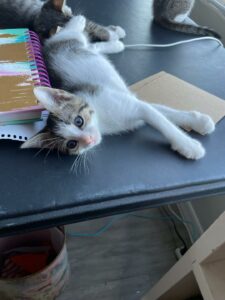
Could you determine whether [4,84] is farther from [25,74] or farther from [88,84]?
[88,84]

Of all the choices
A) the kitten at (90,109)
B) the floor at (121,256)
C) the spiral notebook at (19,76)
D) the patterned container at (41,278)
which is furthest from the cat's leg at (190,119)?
the floor at (121,256)

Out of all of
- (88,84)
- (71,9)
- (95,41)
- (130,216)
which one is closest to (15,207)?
(88,84)

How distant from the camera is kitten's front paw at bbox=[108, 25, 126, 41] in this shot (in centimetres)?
103

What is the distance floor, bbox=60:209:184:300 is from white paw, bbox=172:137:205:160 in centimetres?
77

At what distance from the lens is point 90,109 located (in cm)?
81

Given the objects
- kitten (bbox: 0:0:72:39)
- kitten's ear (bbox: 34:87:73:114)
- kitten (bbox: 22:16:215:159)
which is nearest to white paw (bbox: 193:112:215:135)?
kitten (bbox: 22:16:215:159)

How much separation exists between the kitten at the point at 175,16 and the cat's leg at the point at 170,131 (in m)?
0.47

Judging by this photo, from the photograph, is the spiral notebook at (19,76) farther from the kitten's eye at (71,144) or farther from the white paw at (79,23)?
the white paw at (79,23)

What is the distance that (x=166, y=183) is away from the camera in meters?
0.65

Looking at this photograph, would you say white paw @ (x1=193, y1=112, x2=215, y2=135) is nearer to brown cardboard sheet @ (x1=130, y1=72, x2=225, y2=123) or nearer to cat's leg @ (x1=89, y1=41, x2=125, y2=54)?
brown cardboard sheet @ (x1=130, y1=72, x2=225, y2=123)

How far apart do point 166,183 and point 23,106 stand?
1.07ft

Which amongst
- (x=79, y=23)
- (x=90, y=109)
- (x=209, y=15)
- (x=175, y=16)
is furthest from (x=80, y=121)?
(x=209, y=15)

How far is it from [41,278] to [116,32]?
832 mm

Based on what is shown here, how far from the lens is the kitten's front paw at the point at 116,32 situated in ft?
3.39
